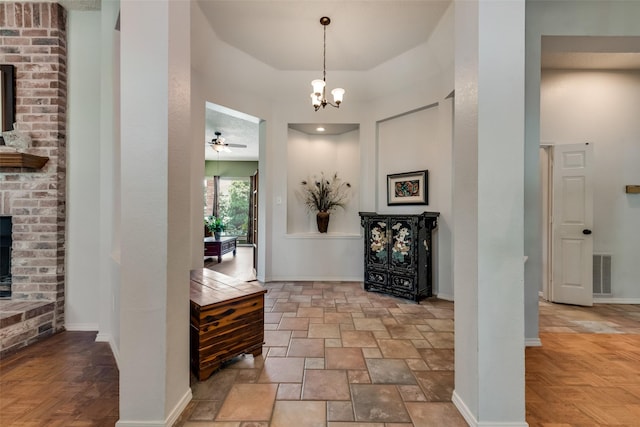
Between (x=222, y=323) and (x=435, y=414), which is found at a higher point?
(x=222, y=323)

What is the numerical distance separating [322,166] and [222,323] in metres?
3.26

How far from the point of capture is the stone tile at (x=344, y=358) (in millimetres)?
1828

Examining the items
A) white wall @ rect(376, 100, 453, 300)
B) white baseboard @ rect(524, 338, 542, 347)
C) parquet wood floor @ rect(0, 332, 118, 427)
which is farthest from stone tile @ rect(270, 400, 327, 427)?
white wall @ rect(376, 100, 453, 300)

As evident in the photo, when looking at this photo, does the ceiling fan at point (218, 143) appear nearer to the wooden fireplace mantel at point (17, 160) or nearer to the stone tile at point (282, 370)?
the wooden fireplace mantel at point (17, 160)

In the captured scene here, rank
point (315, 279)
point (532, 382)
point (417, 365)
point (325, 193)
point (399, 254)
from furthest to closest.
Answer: point (325, 193) → point (315, 279) → point (399, 254) → point (417, 365) → point (532, 382)

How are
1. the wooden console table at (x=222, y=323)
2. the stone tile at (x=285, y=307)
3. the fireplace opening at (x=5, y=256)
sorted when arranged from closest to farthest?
the wooden console table at (x=222, y=323)
the fireplace opening at (x=5, y=256)
the stone tile at (x=285, y=307)

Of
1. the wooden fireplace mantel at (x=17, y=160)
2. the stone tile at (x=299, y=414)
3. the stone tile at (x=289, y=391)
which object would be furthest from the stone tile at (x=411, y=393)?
the wooden fireplace mantel at (x=17, y=160)

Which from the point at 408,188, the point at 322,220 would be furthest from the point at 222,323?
the point at 408,188

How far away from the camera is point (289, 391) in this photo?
5.15ft

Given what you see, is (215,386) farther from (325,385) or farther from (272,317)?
(272,317)

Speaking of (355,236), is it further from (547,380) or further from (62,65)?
(62,65)

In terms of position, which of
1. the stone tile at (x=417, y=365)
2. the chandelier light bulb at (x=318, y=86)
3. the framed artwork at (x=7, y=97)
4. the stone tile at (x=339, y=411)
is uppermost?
the chandelier light bulb at (x=318, y=86)

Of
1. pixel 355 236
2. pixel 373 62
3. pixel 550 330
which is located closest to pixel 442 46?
pixel 373 62

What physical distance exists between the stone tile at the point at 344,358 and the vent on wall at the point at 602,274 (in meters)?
3.61
